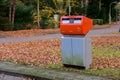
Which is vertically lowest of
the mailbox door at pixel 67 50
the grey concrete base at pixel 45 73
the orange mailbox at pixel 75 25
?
the grey concrete base at pixel 45 73

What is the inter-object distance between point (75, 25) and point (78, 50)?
694mm

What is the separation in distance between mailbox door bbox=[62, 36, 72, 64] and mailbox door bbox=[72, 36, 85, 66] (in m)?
0.14

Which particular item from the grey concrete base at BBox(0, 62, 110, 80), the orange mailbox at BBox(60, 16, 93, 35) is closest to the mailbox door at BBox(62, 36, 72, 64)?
the orange mailbox at BBox(60, 16, 93, 35)

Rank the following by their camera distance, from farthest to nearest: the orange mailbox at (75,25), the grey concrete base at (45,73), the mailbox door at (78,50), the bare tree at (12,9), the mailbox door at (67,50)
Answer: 1. the bare tree at (12,9)
2. the mailbox door at (67,50)
3. the mailbox door at (78,50)
4. the orange mailbox at (75,25)
5. the grey concrete base at (45,73)

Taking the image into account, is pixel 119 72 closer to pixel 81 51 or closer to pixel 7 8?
pixel 81 51

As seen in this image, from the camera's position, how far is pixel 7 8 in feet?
120

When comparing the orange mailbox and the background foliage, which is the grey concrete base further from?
the background foliage

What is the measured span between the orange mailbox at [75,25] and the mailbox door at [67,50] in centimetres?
24

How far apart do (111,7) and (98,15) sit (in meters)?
6.75

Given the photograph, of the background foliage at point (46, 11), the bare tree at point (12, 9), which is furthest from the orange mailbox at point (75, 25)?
the bare tree at point (12, 9)

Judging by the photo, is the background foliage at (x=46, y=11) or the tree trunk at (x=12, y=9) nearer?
the tree trunk at (x=12, y=9)

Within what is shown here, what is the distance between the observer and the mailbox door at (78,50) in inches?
361

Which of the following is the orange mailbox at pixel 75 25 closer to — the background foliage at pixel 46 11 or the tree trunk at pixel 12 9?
the background foliage at pixel 46 11

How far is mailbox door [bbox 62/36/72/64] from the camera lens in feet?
30.8
